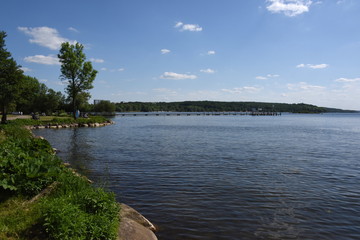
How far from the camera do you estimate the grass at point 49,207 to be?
19.0ft

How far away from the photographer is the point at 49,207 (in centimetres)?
620

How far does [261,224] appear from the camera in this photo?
9117 mm

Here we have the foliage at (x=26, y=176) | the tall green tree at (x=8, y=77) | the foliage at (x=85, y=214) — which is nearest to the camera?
the foliage at (x=85, y=214)

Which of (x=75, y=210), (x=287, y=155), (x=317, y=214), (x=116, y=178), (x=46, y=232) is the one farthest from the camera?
(x=287, y=155)

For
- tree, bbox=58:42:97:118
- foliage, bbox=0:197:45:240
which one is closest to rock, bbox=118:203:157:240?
foliage, bbox=0:197:45:240

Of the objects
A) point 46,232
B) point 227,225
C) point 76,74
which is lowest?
point 227,225

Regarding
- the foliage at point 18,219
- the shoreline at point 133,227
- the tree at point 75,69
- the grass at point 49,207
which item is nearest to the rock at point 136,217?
the shoreline at point 133,227

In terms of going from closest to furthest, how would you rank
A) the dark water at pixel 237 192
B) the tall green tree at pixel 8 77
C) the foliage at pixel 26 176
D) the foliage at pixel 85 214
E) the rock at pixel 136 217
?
the foliage at pixel 85 214 → the foliage at pixel 26 176 → the rock at pixel 136 217 → the dark water at pixel 237 192 → the tall green tree at pixel 8 77

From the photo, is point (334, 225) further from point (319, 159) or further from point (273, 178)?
point (319, 159)

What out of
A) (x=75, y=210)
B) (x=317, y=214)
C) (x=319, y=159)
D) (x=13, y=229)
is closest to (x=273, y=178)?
(x=317, y=214)

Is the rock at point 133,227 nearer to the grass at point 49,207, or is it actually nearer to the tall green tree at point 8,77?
the grass at point 49,207

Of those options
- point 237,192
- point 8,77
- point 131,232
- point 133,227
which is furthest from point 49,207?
point 8,77

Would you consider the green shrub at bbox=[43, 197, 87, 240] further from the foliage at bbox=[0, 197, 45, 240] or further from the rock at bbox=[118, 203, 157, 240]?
the rock at bbox=[118, 203, 157, 240]

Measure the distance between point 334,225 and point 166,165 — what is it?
1053 cm
